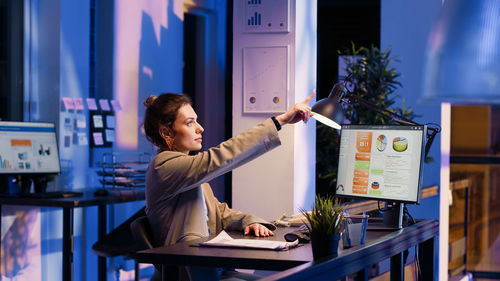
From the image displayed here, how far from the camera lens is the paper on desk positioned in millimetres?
2498

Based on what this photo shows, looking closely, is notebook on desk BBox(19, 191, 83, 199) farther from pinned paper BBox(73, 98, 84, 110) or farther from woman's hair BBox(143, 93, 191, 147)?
woman's hair BBox(143, 93, 191, 147)

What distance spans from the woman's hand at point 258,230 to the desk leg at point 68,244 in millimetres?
1901

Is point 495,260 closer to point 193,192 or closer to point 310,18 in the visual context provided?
point 310,18

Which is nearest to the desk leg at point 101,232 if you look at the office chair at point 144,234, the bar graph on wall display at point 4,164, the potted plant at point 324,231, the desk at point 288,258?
the bar graph on wall display at point 4,164

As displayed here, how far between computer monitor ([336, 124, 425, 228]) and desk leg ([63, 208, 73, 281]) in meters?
1.96

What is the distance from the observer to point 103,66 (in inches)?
226

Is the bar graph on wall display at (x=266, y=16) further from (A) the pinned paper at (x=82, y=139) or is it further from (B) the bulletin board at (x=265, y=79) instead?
(A) the pinned paper at (x=82, y=139)

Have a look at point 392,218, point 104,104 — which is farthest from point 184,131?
point 104,104

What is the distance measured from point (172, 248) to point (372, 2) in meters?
7.11

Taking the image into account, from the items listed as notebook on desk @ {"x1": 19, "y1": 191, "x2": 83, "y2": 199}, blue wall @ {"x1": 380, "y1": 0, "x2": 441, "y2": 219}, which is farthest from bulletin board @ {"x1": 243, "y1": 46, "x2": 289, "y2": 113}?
blue wall @ {"x1": 380, "y1": 0, "x2": 441, "y2": 219}

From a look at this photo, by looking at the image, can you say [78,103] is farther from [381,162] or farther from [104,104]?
[381,162]

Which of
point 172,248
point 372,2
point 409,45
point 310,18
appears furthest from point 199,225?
point 372,2

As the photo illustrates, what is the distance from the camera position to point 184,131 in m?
2.94

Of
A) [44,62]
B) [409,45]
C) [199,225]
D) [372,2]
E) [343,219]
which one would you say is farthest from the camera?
[372,2]
